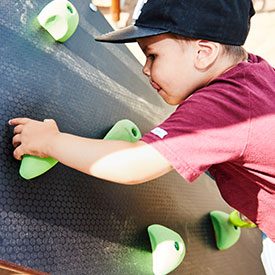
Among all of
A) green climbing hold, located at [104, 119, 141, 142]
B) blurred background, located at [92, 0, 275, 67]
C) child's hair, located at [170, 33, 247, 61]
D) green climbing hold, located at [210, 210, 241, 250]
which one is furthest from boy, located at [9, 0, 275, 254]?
blurred background, located at [92, 0, 275, 67]

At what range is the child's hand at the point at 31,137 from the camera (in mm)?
549

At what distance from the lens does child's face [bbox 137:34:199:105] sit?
62cm

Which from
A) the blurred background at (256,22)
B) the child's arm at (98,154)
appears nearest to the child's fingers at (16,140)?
the child's arm at (98,154)

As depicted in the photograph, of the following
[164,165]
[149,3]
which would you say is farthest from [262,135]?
[149,3]

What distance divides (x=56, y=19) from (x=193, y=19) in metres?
0.42

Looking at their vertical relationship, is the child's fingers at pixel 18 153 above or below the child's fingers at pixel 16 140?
below

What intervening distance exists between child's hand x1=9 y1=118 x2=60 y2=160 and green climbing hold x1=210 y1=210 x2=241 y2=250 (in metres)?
0.71

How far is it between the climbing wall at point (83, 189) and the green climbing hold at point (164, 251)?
19 mm

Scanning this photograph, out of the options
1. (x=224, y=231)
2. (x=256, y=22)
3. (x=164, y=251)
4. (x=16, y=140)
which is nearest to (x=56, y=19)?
(x=16, y=140)

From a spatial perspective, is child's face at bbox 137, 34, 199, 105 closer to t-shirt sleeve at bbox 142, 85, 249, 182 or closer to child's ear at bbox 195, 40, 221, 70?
child's ear at bbox 195, 40, 221, 70

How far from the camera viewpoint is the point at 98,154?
0.54m

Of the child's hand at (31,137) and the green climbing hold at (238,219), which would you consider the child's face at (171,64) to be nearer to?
the child's hand at (31,137)

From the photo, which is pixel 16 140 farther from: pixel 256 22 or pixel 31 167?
pixel 256 22

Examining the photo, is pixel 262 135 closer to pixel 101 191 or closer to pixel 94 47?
pixel 101 191
